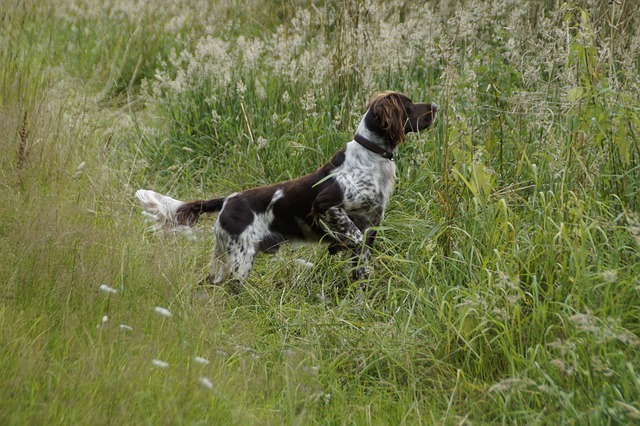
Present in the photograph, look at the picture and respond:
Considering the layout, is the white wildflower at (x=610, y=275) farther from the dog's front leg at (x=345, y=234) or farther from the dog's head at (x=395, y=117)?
the dog's head at (x=395, y=117)

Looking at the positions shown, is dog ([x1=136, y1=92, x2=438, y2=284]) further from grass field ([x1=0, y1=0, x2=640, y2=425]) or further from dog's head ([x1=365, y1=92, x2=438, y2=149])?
grass field ([x1=0, y1=0, x2=640, y2=425])

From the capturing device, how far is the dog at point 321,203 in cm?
527

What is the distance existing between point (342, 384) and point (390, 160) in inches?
80.4

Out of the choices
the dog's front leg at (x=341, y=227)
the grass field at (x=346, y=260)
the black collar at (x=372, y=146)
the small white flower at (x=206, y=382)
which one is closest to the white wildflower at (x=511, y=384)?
the grass field at (x=346, y=260)

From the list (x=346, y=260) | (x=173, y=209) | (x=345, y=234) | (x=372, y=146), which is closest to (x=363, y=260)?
(x=345, y=234)

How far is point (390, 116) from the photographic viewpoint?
5312 mm

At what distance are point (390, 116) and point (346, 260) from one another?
3.55 ft

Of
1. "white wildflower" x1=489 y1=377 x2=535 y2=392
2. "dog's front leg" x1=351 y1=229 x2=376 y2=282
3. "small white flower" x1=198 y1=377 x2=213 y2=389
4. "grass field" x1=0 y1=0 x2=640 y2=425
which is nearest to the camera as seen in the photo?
"small white flower" x1=198 y1=377 x2=213 y2=389

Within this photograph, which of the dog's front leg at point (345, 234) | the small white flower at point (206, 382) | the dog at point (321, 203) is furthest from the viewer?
the dog at point (321, 203)

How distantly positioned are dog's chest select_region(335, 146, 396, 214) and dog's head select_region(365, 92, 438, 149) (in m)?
0.17

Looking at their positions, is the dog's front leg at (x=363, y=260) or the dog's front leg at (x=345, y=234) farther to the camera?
the dog's front leg at (x=345, y=234)

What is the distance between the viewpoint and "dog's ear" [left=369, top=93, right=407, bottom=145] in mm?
5312

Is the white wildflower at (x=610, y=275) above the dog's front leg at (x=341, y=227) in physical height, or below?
above

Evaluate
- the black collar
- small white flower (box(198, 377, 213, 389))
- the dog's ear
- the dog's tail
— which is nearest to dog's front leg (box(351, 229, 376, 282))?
the black collar
